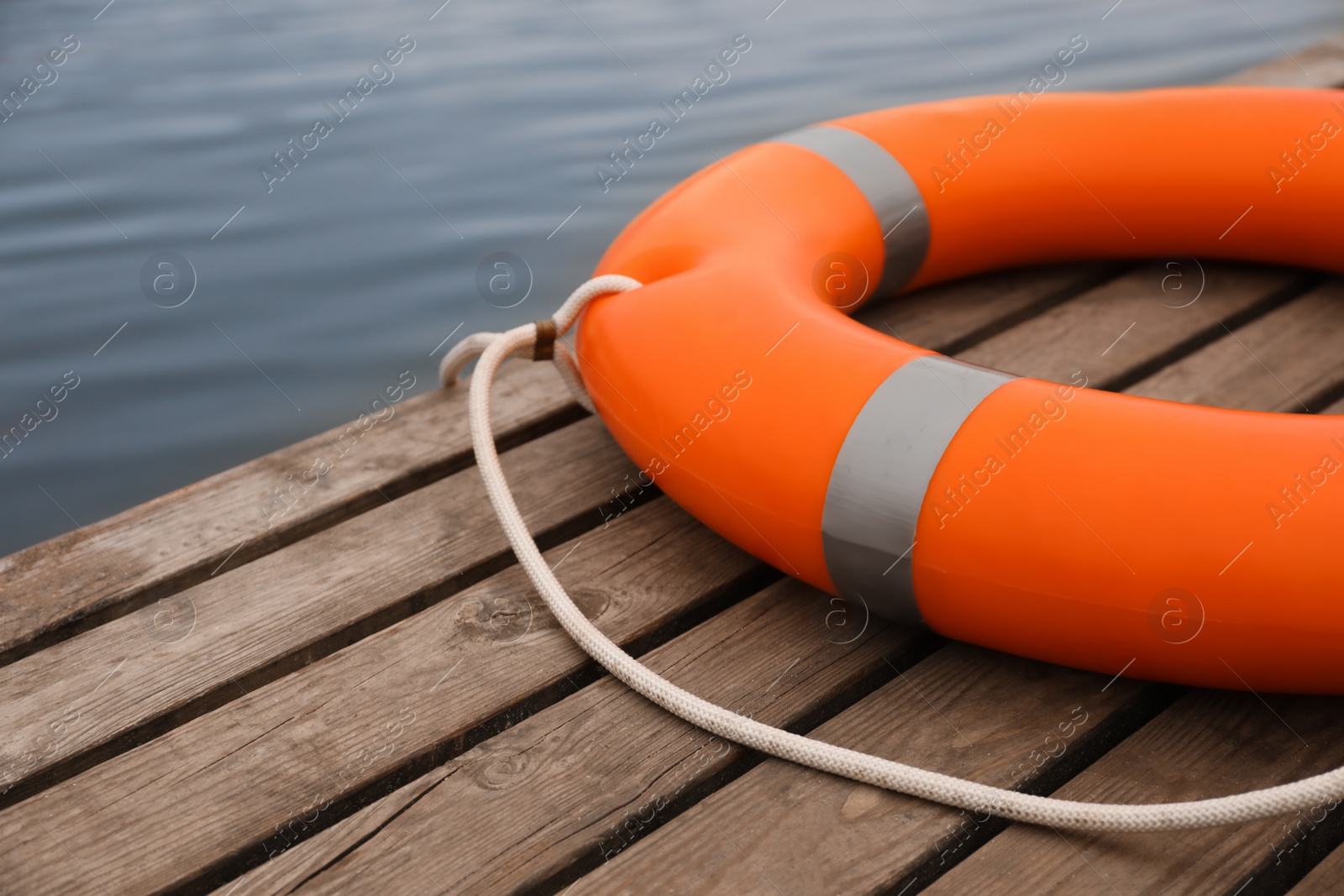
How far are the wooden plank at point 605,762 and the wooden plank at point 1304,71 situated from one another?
69.7 inches

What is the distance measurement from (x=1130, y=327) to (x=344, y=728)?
3.97ft

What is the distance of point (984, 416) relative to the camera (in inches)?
42.0

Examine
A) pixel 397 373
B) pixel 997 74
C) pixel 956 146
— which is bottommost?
pixel 397 373

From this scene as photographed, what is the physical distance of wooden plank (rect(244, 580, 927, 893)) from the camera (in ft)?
3.14

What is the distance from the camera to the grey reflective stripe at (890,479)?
1.06 metres

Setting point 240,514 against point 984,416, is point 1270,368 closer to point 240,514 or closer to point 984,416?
point 984,416

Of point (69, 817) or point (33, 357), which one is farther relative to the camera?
point (33, 357)

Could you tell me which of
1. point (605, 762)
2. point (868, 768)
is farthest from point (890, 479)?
point (605, 762)

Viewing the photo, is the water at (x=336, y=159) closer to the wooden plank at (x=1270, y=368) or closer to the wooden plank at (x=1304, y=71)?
the wooden plank at (x=1304, y=71)

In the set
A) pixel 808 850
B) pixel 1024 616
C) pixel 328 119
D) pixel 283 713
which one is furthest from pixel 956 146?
pixel 328 119

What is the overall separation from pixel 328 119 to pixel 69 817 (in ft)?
A: 7.27

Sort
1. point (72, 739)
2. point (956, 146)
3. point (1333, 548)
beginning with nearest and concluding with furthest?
point (1333, 548) → point (72, 739) → point (956, 146)

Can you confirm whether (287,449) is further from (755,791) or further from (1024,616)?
(1024,616)

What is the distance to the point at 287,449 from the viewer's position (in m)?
1.46
